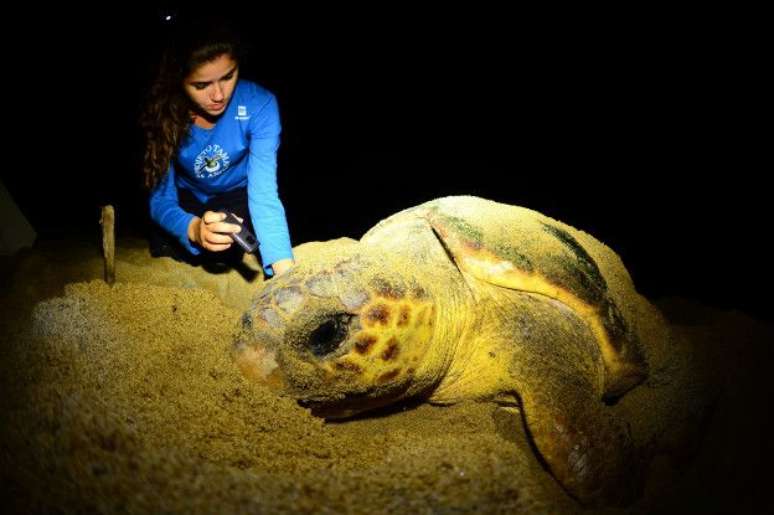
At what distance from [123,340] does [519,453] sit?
1.14m

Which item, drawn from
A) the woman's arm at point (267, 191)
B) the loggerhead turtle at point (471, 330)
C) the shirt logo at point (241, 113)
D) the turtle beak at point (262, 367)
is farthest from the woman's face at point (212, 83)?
the turtle beak at point (262, 367)

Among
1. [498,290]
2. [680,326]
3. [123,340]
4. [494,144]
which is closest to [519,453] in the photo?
[498,290]

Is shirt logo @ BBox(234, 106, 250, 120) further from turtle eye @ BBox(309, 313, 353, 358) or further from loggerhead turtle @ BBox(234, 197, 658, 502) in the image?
turtle eye @ BBox(309, 313, 353, 358)

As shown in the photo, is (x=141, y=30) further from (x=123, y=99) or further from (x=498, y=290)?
(x=498, y=290)

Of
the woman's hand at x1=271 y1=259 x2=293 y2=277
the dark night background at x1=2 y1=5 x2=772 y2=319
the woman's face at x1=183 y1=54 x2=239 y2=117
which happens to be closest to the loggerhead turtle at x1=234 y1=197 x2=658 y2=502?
the woman's hand at x1=271 y1=259 x2=293 y2=277

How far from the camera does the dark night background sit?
3041 millimetres

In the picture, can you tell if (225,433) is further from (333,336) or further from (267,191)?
(267,191)

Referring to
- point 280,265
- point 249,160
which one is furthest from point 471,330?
point 249,160

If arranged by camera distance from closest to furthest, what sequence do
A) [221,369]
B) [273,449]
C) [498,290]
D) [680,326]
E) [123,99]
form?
1. [273,449]
2. [221,369]
3. [498,290]
4. [680,326]
5. [123,99]

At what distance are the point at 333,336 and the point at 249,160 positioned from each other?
1.50m

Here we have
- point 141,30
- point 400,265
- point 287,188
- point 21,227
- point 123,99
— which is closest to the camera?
point 400,265

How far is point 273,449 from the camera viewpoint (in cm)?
88

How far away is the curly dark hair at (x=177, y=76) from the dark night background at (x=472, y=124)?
0.52 feet

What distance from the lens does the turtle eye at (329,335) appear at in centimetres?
104
